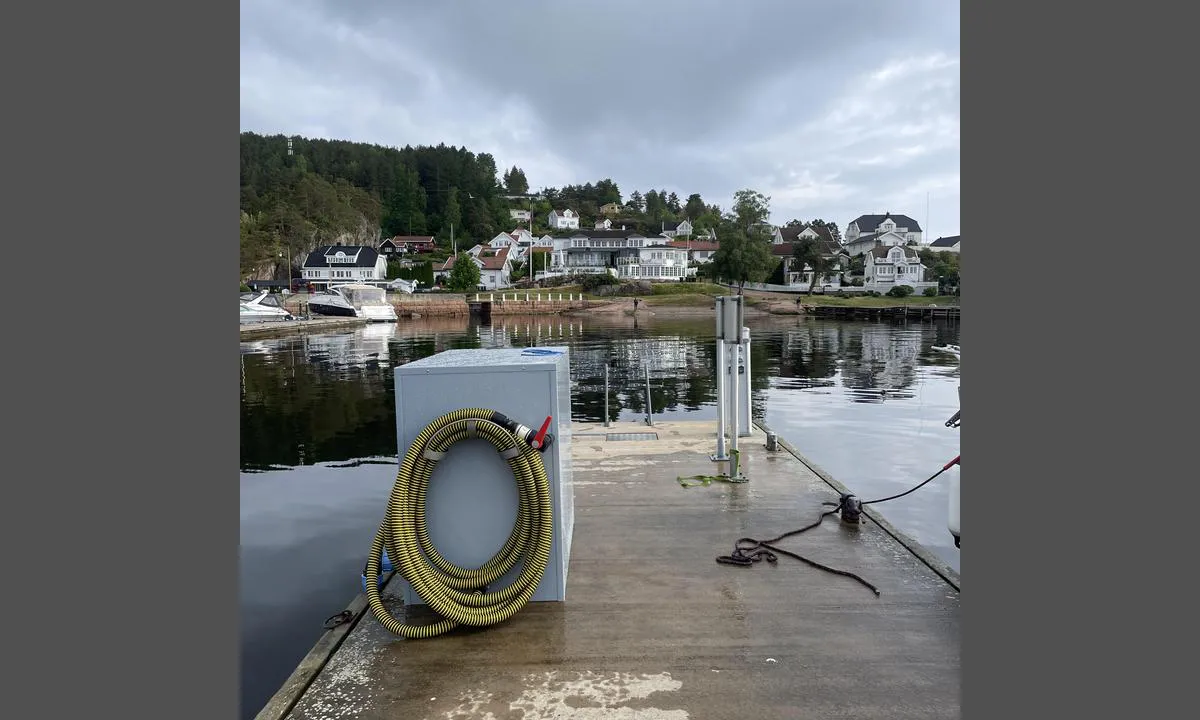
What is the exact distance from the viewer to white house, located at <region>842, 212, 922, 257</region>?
98812 millimetres

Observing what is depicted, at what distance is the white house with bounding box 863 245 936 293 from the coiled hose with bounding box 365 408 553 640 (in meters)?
84.8

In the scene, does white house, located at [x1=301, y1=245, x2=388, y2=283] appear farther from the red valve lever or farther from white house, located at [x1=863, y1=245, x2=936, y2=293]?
the red valve lever

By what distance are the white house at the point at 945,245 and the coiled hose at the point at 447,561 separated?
3801 inches

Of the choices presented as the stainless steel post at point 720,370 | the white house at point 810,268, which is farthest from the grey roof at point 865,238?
the stainless steel post at point 720,370

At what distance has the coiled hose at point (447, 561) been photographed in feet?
11.7

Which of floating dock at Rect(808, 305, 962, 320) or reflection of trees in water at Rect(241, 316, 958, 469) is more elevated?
floating dock at Rect(808, 305, 962, 320)

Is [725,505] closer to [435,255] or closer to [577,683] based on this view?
[577,683]

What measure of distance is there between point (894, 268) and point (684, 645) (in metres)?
88.0

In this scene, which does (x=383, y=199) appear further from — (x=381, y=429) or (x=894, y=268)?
(x=381, y=429)

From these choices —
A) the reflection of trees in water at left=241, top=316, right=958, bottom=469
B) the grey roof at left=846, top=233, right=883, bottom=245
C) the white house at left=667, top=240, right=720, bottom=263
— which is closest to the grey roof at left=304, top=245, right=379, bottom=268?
the white house at left=667, top=240, right=720, bottom=263

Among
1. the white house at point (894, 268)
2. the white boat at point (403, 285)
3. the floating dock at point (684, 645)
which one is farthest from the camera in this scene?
the white boat at point (403, 285)

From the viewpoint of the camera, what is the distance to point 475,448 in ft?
12.3

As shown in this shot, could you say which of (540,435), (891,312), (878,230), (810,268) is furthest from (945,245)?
(540,435)

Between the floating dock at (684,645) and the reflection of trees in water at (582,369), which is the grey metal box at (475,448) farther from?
the floating dock at (684,645)
